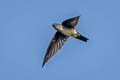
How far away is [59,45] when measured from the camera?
43.0 feet

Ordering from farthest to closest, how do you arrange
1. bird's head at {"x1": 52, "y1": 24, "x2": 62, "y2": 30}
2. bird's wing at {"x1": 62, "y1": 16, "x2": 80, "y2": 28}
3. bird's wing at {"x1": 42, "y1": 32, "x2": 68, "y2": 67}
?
bird's wing at {"x1": 42, "y1": 32, "x2": 68, "y2": 67} → bird's head at {"x1": 52, "y1": 24, "x2": 62, "y2": 30} → bird's wing at {"x1": 62, "y1": 16, "x2": 80, "y2": 28}

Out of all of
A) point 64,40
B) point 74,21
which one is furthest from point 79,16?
point 64,40

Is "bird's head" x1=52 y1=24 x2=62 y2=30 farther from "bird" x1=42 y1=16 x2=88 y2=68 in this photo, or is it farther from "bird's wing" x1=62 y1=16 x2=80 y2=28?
"bird's wing" x1=62 y1=16 x2=80 y2=28

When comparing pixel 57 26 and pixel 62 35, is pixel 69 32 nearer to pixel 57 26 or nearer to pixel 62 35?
pixel 57 26

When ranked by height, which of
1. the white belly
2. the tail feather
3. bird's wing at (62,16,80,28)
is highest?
bird's wing at (62,16,80,28)

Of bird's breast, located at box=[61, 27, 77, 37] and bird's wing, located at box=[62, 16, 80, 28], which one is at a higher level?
bird's wing, located at box=[62, 16, 80, 28]

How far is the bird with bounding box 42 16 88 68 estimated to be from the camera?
12.4m

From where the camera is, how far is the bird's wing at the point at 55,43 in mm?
12969

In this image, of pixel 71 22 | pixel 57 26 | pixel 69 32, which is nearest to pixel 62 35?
pixel 69 32

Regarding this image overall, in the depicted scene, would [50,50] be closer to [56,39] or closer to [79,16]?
[56,39]

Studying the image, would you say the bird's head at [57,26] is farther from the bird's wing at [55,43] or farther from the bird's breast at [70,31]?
the bird's wing at [55,43]

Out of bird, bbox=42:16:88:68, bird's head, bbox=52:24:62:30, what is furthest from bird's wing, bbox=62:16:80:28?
bird's head, bbox=52:24:62:30

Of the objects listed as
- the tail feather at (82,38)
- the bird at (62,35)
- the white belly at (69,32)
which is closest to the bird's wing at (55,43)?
the bird at (62,35)

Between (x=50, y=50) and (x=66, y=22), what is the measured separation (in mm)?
945
